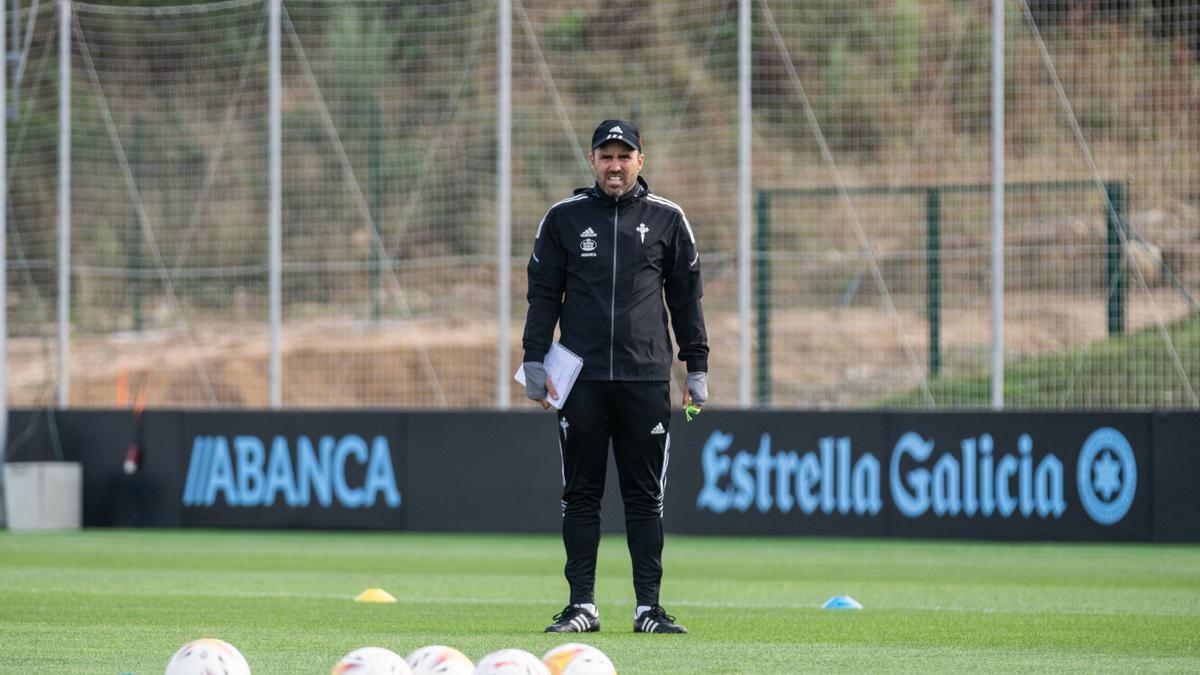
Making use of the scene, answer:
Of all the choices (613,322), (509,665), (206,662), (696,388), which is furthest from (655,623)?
(206,662)

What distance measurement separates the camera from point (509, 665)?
17.0 feet

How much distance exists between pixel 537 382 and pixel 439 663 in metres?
2.49

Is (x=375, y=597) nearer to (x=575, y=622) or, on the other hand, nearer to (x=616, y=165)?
(x=575, y=622)

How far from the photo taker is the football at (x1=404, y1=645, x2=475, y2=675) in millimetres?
5336

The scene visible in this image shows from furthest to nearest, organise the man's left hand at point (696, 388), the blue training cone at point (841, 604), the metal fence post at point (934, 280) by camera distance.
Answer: the metal fence post at point (934, 280), the blue training cone at point (841, 604), the man's left hand at point (696, 388)

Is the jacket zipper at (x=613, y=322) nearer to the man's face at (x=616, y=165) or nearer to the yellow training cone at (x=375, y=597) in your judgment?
the man's face at (x=616, y=165)

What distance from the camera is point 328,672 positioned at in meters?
6.34

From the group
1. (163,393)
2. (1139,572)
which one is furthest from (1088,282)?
(163,393)

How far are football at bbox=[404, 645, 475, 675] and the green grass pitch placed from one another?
1049 millimetres

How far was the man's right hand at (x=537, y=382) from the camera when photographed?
774 cm

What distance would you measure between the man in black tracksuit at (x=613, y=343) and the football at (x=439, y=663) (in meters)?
2.23

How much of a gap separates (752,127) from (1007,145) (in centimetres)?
261

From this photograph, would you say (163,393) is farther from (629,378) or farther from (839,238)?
(629,378)

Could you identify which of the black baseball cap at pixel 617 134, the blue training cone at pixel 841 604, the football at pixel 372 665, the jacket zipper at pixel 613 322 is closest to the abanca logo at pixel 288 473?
the blue training cone at pixel 841 604
